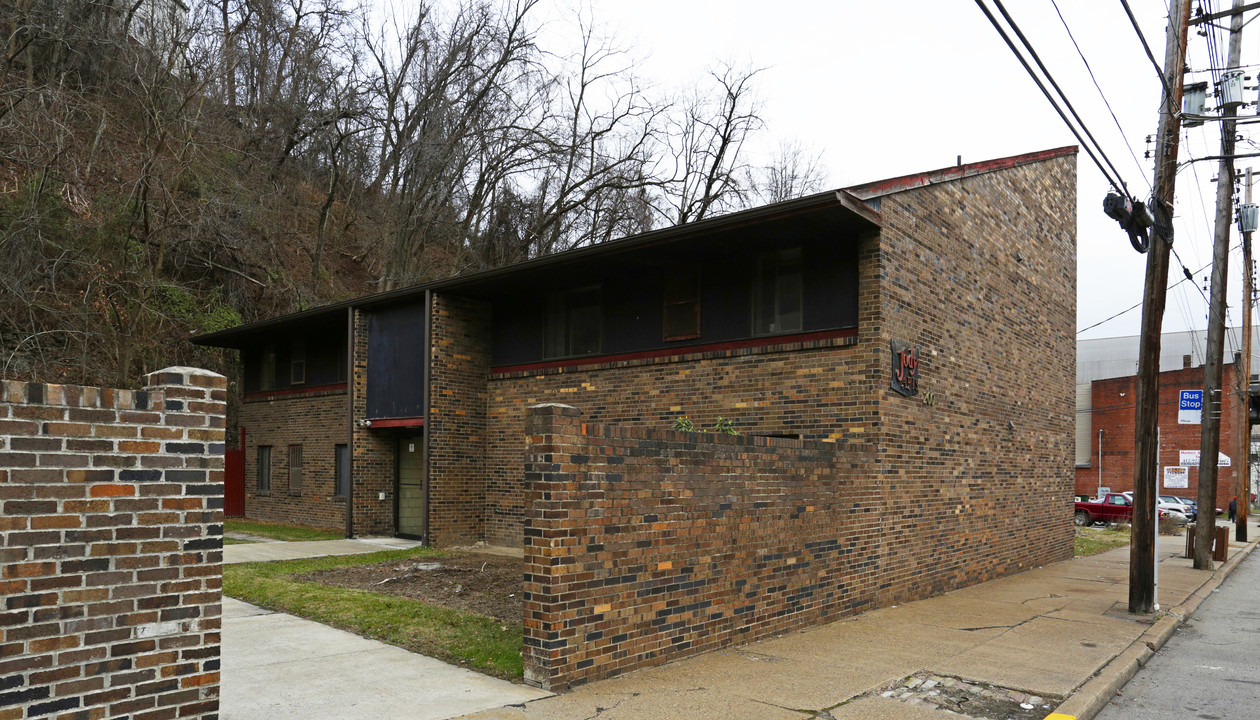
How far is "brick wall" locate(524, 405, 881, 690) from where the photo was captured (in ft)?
21.9

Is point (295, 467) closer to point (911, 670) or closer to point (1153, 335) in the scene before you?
point (911, 670)

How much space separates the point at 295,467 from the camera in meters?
20.9

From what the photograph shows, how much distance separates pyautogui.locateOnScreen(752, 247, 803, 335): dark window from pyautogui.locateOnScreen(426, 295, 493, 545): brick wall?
5.85m

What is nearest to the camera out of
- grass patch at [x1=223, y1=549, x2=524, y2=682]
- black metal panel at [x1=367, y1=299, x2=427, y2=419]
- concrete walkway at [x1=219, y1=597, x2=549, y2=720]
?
concrete walkway at [x1=219, y1=597, x2=549, y2=720]

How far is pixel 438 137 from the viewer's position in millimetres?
30703

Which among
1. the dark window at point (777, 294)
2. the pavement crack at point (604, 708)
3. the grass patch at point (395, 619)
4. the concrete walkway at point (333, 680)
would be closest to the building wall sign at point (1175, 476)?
the dark window at point (777, 294)

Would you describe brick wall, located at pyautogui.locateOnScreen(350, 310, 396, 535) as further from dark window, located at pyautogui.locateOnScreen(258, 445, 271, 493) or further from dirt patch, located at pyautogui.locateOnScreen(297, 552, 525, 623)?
dark window, located at pyautogui.locateOnScreen(258, 445, 271, 493)

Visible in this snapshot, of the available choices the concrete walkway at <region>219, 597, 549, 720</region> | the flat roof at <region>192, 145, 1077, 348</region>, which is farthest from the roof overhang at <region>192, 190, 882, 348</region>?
the concrete walkway at <region>219, 597, 549, 720</region>

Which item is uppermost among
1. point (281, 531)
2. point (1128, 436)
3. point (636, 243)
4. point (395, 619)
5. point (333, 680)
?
point (636, 243)

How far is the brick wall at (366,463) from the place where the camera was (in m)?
17.7

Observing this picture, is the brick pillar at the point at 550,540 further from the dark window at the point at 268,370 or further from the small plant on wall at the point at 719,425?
the dark window at the point at 268,370

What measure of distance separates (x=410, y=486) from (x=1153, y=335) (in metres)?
13.9

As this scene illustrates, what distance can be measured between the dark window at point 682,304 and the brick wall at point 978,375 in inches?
124

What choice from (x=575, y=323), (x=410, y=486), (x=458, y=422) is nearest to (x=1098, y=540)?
(x=575, y=323)
